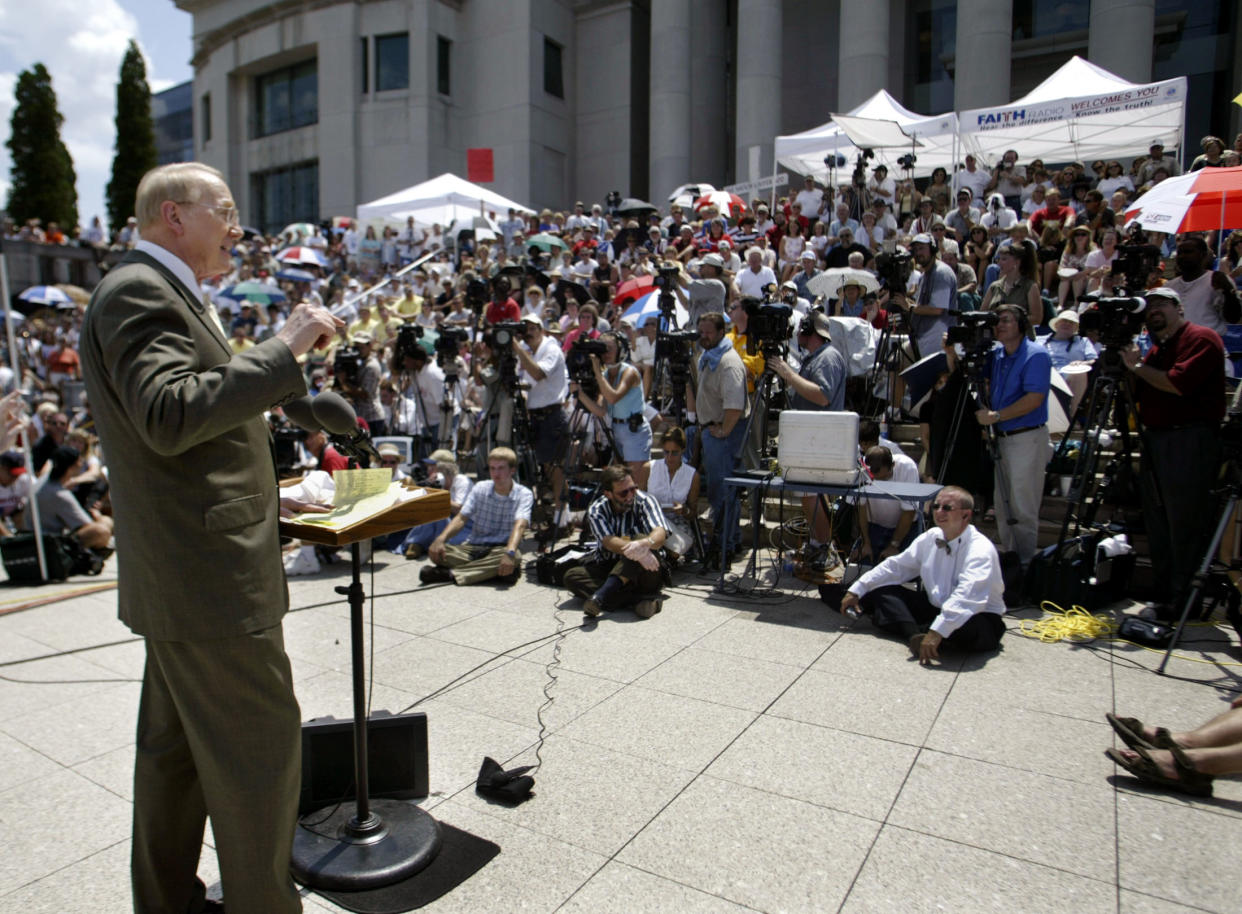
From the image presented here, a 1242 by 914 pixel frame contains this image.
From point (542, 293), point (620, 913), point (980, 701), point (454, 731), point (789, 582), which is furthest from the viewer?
point (542, 293)

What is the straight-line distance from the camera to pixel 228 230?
219 cm

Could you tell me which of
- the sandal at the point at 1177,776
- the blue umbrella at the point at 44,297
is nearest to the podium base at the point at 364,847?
the sandal at the point at 1177,776

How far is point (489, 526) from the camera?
6.84 m

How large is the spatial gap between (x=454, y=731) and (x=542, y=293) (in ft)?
29.5

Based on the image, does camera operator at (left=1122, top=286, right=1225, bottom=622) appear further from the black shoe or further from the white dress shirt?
the black shoe

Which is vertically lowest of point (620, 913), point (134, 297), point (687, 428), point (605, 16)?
point (620, 913)

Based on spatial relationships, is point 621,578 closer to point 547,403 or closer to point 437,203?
point 547,403

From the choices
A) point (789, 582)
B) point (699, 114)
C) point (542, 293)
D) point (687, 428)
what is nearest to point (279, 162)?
point (699, 114)

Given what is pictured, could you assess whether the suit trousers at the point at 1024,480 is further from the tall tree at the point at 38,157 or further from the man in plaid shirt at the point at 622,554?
the tall tree at the point at 38,157

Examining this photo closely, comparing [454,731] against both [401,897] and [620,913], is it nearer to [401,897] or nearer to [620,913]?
[401,897]

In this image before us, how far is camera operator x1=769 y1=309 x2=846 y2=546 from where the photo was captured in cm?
652

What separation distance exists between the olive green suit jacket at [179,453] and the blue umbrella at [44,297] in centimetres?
2045

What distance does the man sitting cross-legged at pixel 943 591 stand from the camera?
4.57m

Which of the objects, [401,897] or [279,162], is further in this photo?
[279,162]
